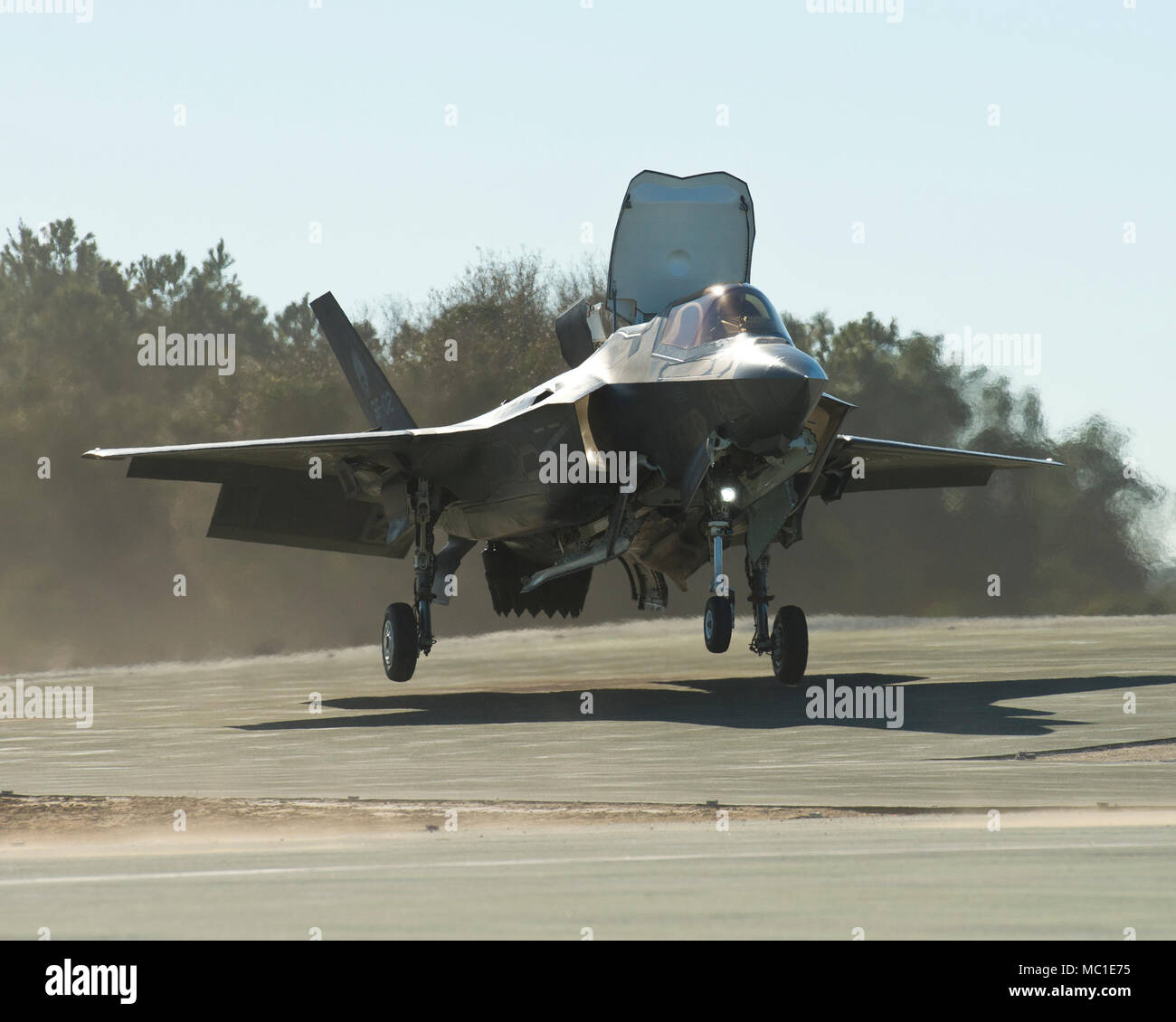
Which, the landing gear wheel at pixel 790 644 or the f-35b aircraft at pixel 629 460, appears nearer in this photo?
the f-35b aircraft at pixel 629 460

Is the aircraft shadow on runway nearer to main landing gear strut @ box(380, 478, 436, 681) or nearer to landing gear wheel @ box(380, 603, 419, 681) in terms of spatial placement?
landing gear wheel @ box(380, 603, 419, 681)

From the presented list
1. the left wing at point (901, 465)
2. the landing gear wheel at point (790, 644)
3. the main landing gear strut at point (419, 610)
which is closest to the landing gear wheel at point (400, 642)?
the main landing gear strut at point (419, 610)

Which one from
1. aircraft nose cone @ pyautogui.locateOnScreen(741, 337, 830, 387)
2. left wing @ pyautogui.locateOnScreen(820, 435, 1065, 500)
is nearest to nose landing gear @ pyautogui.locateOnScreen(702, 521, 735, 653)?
aircraft nose cone @ pyautogui.locateOnScreen(741, 337, 830, 387)

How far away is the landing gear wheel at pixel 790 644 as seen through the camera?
63.5 feet

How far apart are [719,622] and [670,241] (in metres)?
6.09

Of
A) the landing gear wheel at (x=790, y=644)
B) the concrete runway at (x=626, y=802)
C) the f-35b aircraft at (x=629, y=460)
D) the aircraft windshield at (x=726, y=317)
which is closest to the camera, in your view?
the concrete runway at (x=626, y=802)

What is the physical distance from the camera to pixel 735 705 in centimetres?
1855

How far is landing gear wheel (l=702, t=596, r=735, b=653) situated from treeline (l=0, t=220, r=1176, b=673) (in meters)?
28.5

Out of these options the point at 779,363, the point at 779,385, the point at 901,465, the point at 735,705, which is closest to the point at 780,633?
the point at 735,705

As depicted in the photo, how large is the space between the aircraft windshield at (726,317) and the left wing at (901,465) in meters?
2.76

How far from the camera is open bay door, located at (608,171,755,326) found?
822 inches

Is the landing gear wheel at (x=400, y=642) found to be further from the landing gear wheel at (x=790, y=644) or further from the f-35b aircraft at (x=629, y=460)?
the landing gear wheel at (x=790, y=644)

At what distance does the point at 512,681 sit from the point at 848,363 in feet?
116
